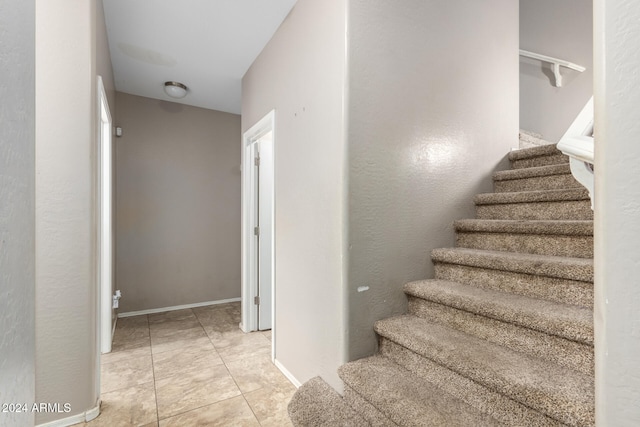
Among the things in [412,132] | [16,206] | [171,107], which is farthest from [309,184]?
[171,107]

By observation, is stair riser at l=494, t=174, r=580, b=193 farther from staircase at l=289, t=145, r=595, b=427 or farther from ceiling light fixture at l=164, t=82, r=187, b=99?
ceiling light fixture at l=164, t=82, r=187, b=99

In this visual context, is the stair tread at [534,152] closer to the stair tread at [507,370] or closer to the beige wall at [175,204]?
the stair tread at [507,370]

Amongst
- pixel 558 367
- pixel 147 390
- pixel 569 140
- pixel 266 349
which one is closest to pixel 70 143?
pixel 147 390

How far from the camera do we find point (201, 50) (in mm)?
2648

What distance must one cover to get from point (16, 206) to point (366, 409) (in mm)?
1443

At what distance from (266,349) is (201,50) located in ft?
9.01

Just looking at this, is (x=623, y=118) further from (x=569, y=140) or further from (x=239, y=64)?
(x=239, y=64)

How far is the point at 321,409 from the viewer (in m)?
1.45

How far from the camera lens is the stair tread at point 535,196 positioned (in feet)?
5.37

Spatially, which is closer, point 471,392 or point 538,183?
point 471,392

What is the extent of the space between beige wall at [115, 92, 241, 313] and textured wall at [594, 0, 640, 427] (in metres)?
3.96

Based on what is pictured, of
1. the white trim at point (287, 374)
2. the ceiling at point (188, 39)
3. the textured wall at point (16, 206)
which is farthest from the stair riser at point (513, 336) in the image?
the ceiling at point (188, 39)

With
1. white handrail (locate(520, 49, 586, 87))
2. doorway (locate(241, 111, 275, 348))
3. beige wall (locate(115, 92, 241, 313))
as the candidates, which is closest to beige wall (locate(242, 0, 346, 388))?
doorway (locate(241, 111, 275, 348))

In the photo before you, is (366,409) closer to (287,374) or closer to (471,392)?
(471,392)
